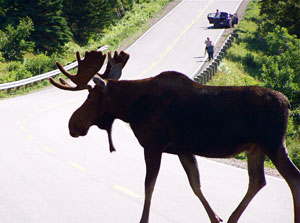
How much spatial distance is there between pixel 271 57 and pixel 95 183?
24.5m

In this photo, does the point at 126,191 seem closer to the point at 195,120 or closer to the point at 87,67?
the point at 87,67

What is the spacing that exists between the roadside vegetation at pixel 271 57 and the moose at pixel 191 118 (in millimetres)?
8164

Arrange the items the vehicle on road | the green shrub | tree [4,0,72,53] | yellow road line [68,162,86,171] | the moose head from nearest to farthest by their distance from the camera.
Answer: the moose head
yellow road line [68,162,86,171]
the green shrub
tree [4,0,72,53]
the vehicle on road

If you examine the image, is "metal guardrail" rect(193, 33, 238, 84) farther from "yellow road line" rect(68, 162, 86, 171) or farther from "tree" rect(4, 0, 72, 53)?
"yellow road line" rect(68, 162, 86, 171)

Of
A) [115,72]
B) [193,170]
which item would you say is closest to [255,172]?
[193,170]

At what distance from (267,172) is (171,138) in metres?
6.21

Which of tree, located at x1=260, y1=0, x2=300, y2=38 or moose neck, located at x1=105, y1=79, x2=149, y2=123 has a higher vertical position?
moose neck, located at x1=105, y1=79, x2=149, y2=123

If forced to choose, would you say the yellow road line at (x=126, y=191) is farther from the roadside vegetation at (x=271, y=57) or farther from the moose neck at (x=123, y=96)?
the roadside vegetation at (x=271, y=57)

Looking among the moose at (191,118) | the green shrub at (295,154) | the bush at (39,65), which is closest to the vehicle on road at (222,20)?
the bush at (39,65)

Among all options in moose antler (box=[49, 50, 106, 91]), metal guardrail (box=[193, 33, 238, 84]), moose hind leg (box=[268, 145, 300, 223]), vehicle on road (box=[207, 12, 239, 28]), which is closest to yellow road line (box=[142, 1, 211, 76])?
vehicle on road (box=[207, 12, 239, 28])

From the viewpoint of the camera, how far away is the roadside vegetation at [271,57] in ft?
78.1

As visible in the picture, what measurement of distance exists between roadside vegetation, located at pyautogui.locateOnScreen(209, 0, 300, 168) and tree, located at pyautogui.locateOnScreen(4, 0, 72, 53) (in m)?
12.5

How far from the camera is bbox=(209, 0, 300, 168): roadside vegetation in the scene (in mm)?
23812

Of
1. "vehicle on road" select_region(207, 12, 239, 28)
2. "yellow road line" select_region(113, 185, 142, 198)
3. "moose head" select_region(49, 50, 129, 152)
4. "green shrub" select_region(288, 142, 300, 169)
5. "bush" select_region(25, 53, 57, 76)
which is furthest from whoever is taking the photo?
"vehicle on road" select_region(207, 12, 239, 28)
